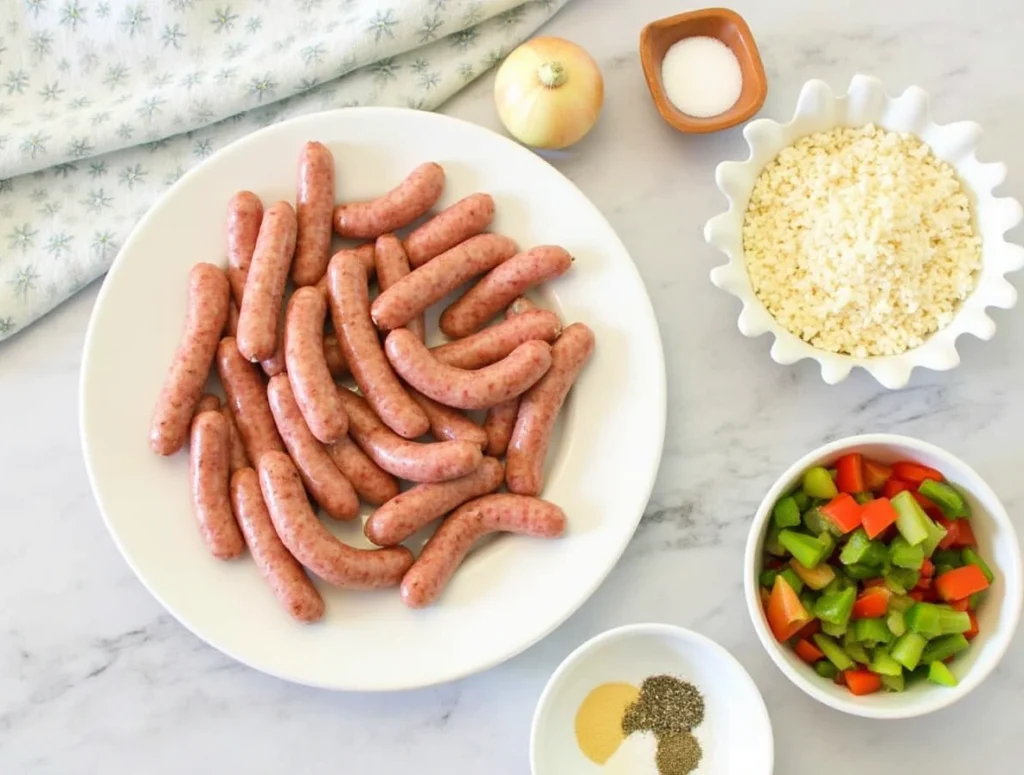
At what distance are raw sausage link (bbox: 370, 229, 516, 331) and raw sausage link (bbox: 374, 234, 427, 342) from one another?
29 mm

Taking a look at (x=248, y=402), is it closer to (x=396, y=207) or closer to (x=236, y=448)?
(x=236, y=448)

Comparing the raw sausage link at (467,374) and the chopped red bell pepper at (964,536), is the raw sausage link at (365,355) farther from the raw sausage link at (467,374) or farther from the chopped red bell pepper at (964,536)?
the chopped red bell pepper at (964,536)

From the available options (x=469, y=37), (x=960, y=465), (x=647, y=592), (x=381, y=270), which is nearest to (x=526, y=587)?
(x=647, y=592)

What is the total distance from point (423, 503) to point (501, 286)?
423mm

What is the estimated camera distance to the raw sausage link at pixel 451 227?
186cm

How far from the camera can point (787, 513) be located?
5.80ft

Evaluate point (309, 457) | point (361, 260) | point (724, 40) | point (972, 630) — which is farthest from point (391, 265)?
point (972, 630)

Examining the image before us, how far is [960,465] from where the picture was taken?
68.0 inches

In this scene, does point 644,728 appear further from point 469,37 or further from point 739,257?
point 469,37

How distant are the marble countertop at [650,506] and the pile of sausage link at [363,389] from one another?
0.27 m

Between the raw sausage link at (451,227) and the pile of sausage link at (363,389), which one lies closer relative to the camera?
the pile of sausage link at (363,389)

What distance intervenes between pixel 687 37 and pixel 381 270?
2.56ft

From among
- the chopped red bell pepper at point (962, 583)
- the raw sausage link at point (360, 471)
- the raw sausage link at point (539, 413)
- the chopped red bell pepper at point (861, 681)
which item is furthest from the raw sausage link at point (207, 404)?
the chopped red bell pepper at point (962, 583)

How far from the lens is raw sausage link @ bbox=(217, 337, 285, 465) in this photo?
1.81 meters
